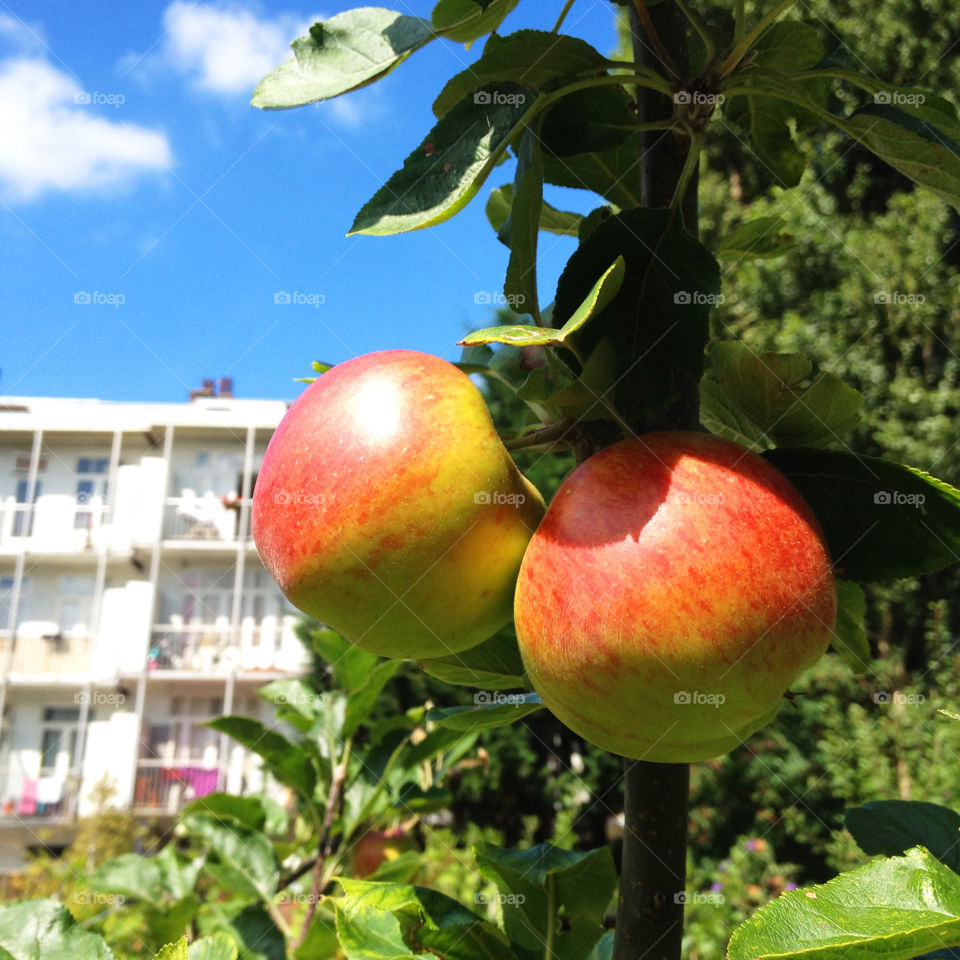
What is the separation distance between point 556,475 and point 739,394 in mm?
3535

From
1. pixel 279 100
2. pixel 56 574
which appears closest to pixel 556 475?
pixel 279 100

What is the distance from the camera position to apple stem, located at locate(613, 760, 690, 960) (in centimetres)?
49

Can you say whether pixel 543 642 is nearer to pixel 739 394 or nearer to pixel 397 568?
pixel 397 568

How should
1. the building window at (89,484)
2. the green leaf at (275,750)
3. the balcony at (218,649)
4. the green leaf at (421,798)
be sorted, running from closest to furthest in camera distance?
the green leaf at (275,750) < the green leaf at (421,798) < the balcony at (218,649) < the building window at (89,484)

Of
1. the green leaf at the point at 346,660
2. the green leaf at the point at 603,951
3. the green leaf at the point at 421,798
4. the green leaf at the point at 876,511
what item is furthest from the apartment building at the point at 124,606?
the green leaf at the point at 876,511

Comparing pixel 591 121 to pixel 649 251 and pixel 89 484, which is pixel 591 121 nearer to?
pixel 649 251

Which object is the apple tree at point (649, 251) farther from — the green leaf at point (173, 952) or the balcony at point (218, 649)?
the balcony at point (218, 649)

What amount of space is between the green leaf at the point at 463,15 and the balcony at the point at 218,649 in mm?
13285

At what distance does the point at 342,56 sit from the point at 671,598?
0.45 meters

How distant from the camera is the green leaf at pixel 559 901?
1.88 feet

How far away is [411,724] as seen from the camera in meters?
1.43

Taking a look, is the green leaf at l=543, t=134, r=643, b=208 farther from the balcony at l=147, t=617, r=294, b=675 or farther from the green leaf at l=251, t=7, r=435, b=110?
the balcony at l=147, t=617, r=294, b=675

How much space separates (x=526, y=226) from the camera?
1.60ft

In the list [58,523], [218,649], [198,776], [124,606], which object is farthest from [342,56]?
[58,523]
